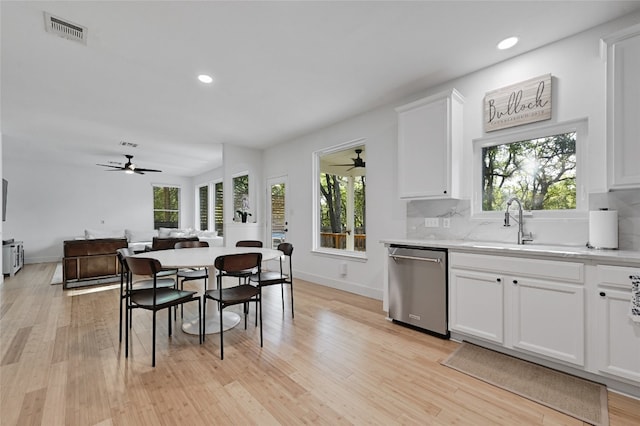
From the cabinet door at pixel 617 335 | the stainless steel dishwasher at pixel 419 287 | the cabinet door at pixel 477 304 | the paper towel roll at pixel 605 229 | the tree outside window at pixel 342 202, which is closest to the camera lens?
the cabinet door at pixel 617 335

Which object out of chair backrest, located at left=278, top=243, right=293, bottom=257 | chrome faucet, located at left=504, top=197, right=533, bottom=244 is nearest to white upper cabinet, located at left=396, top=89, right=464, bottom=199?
chrome faucet, located at left=504, top=197, right=533, bottom=244

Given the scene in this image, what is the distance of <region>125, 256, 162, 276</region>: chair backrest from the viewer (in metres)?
2.27

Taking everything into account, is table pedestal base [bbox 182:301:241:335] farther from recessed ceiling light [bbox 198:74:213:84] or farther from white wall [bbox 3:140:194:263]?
white wall [bbox 3:140:194:263]

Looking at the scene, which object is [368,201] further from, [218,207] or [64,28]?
[218,207]

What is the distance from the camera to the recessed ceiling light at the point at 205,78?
3.17 meters

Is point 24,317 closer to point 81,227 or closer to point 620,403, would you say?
point 620,403

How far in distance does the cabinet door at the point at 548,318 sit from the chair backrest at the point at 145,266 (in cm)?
285

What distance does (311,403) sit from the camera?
5.90 ft

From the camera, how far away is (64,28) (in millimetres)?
2340

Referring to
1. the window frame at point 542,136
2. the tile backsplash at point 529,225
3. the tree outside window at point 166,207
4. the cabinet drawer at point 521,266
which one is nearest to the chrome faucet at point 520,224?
the tile backsplash at point 529,225

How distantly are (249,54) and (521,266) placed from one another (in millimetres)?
3046

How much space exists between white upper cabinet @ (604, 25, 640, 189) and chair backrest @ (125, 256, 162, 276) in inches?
138

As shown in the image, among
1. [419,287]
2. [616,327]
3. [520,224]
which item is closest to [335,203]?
[419,287]

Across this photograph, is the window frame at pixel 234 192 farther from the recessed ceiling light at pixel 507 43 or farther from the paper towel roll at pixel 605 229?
the paper towel roll at pixel 605 229
